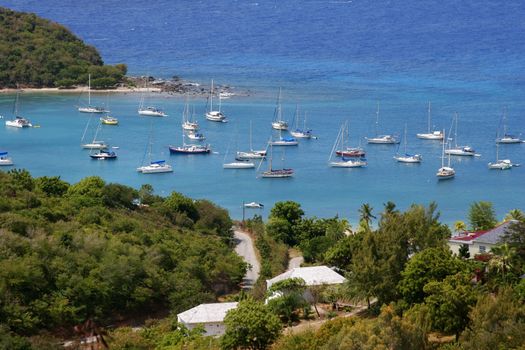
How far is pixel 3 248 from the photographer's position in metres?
35.6

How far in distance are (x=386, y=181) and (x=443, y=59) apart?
5180 centimetres

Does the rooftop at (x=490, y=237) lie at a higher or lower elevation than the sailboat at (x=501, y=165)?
higher

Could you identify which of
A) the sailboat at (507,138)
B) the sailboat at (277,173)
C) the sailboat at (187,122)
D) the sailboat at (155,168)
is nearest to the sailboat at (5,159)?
the sailboat at (155,168)

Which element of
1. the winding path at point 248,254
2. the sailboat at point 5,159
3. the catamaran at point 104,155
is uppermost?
the catamaran at point 104,155

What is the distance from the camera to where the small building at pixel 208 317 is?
1328 inches

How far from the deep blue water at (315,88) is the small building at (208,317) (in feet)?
84.5

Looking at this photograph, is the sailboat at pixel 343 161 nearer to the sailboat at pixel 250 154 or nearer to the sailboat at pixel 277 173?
the sailboat at pixel 277 173

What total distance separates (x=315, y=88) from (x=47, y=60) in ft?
90.5

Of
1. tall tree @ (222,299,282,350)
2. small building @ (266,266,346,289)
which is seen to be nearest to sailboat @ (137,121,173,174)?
small building @ (266,266,346,289)

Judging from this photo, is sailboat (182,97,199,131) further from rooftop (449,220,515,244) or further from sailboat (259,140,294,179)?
rooftop (449,220,515,244)

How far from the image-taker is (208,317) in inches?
1342

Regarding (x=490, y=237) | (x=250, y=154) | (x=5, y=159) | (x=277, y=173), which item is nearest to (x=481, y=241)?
(x=490, y=237)

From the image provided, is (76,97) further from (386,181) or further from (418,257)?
(418,257)

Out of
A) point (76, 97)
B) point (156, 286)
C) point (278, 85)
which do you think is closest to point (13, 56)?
point (76, 97)
